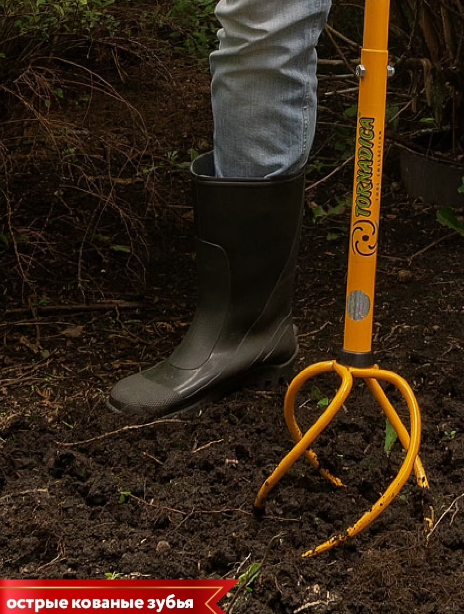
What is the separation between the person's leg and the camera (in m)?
1.68

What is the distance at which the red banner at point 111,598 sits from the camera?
122cm

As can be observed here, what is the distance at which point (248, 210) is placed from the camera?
5.95 feet

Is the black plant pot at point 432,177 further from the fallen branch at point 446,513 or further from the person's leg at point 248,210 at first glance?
the fallen branch at point 446,513

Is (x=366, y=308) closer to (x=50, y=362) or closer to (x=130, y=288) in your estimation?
(x=50, y=362)

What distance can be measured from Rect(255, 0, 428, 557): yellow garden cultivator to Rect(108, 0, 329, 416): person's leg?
340mm

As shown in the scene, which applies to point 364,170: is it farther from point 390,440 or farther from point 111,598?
point 111,598

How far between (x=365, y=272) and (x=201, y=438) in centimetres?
50

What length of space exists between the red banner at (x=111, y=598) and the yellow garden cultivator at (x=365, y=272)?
0.21 meters

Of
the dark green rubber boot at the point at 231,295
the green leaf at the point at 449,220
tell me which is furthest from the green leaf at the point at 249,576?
the green leaf at the point at 449,220

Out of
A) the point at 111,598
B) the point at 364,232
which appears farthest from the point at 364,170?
the point at 111,598

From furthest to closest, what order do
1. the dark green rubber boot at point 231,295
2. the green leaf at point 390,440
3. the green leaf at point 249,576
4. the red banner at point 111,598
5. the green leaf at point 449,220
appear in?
the green leaf at point 449,220
the dark green rubber boot at point 231,295
the green leaf at point 390,440
the green leaf at point 249,576
the red banner at point 111,598

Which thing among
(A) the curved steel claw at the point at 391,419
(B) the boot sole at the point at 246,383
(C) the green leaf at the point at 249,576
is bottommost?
(B) the boot sole at the point at 246,383

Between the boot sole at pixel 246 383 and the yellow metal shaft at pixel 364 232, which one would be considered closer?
the yellow metal shaft at pixel 364 232

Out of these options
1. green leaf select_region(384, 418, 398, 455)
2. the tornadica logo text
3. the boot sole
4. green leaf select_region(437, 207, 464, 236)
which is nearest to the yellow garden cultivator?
the tornadica logo text
